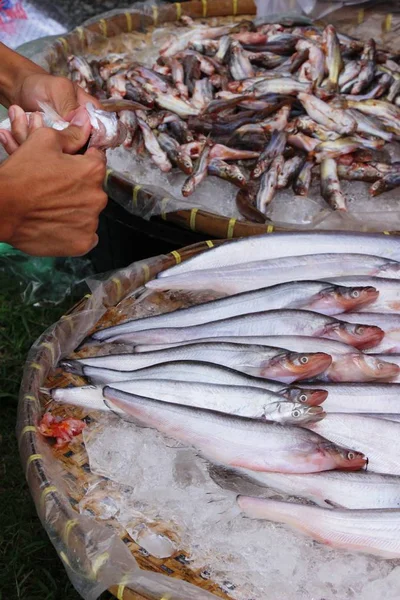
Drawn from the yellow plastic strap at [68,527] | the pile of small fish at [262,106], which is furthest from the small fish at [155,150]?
the yellow plastic strap at [68,527]

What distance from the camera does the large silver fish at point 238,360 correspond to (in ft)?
7.28

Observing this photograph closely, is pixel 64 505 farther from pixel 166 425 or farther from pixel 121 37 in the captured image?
pixel 121 37

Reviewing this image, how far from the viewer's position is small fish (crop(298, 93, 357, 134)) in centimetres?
387

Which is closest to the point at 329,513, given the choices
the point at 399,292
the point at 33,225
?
the point at 399,292

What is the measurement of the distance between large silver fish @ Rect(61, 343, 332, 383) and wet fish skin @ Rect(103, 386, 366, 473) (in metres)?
0.23

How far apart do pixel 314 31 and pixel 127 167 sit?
177 cm

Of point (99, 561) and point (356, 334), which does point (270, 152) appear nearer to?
point (356, 334)

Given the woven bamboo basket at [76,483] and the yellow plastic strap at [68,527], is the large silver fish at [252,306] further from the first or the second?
the yellow plastic strap at [68,527]

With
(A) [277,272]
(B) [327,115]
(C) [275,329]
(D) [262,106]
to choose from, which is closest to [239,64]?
(D) [262,106]

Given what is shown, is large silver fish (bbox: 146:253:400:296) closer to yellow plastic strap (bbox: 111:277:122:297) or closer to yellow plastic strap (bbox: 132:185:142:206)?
yellow plastic strap (bbox: 111:277:122:297)

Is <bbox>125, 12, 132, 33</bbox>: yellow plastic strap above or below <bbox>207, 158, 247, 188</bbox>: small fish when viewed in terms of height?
above

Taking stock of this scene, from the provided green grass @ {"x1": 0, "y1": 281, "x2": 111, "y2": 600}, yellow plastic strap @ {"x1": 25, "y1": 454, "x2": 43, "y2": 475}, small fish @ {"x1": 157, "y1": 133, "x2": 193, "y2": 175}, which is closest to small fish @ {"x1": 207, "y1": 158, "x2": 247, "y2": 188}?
small fish @ {"x1": 157, "y1": 133, "x2": 193, "y2": 175}

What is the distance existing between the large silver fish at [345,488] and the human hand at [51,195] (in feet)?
3.21

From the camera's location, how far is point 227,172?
3.58 m
